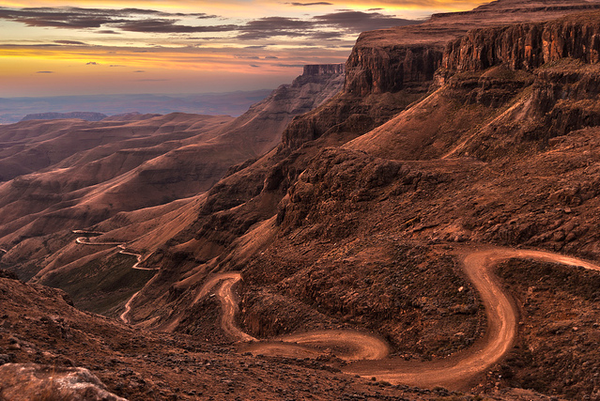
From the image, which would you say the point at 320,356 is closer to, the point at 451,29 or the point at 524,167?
the point at 524,167

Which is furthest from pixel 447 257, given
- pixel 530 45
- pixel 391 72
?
pixel 391 72

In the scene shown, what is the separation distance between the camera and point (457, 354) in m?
36.8

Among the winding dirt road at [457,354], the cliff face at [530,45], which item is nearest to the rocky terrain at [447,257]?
the winding dirt road at [457,354]

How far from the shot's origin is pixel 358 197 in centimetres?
6894

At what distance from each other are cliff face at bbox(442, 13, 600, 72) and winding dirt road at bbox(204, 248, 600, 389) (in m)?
46.7

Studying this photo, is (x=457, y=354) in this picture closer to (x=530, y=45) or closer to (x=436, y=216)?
(x=436, y=216)

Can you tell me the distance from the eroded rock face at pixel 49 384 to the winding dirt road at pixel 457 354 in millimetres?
22205

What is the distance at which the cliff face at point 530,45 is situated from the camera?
251 ft

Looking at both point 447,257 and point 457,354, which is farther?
point 447,257

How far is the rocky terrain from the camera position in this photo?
112 ft

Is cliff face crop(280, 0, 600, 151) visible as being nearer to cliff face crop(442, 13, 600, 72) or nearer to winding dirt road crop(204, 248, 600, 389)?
cliff face crop(442, 13, 600, 72)

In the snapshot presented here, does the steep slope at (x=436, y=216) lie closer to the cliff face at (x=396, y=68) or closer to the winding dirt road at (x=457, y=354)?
the winding dirt road at (x=457, y=354)

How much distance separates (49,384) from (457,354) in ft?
92.4

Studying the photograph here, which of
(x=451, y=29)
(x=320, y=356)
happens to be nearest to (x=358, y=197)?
(x=320, y=356)
